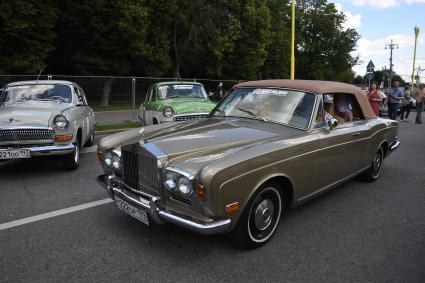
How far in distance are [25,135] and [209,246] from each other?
4.06m

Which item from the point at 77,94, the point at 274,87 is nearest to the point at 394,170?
the point at 274,87

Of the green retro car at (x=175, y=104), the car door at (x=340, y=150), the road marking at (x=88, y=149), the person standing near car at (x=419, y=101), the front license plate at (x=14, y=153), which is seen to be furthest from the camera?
the person standing near car at (x=419, y=101)

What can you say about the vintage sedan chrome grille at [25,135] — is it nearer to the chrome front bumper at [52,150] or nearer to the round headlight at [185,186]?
the chrome front bumper at [52,150]

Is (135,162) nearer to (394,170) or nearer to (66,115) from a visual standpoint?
(66,115)

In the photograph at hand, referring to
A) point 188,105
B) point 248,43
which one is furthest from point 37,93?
point 248,43

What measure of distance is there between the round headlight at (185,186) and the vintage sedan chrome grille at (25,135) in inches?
155

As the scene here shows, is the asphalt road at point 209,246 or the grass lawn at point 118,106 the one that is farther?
the grass lawn at point 118,106

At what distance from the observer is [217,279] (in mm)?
3271

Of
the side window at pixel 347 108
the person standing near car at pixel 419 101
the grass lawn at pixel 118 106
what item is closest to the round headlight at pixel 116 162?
the side window at pixel 347 108

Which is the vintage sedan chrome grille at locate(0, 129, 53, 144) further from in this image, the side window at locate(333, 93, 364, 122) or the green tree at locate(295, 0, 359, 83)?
the green tree at locate(295, 0, 359, 83)

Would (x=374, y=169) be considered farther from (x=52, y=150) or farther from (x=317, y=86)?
(x=52, y=150)

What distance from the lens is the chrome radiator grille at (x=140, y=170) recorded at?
11.8ft

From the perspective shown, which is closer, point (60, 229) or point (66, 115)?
point (60, 229)

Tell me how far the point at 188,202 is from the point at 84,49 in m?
24.8
